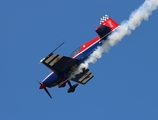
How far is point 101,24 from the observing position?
48688 mm

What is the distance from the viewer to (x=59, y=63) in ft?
164

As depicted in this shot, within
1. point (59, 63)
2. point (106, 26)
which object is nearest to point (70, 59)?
point (59, 63)

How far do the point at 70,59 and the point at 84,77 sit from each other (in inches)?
234

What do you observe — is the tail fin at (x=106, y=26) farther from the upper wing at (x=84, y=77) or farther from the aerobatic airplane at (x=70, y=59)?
the upper wing at (x=84, y=77)

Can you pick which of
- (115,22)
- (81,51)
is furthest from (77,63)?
(115,22)

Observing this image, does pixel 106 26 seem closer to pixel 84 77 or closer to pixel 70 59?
pixel 70 59

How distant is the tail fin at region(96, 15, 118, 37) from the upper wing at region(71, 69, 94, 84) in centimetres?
665

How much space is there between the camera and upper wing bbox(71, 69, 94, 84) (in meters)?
54.7

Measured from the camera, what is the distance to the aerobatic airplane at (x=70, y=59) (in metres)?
48.3

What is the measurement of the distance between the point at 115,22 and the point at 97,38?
2006 mm

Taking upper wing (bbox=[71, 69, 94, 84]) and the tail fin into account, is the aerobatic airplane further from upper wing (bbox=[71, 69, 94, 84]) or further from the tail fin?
upper wing (bbox=[71, 69, 94, 84])

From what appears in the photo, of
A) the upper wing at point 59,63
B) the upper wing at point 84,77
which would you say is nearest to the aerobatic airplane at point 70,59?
the upper wing at point 59,63

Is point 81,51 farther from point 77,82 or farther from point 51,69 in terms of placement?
point 77,82

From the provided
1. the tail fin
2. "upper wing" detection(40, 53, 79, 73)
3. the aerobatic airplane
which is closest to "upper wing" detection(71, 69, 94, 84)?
the aerobatic airplane
